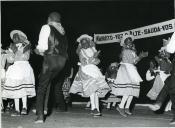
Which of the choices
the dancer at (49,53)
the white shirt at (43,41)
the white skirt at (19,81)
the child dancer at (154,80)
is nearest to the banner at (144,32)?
Answer: the child dancer at (154,80)

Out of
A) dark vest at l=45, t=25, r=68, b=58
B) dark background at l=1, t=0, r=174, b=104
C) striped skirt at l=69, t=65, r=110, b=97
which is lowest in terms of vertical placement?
striped skirt at l=69, t=65, r=110, b=97

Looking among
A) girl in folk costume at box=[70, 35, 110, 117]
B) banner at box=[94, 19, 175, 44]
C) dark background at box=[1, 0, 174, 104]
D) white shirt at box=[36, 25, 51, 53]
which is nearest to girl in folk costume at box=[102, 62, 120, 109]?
banner at box=[94, 19, 175, 44]

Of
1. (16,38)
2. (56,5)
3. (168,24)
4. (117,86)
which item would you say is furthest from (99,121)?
(56,5)

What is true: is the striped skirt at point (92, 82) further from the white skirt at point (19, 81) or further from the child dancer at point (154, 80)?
the child dancer at point (154, 80)

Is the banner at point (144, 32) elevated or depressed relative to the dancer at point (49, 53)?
elevated

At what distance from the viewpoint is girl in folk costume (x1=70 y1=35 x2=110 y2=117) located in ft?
27.0

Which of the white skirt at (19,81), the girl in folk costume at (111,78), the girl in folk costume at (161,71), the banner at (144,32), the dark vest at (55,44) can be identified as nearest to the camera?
the dark vest at (55,44)

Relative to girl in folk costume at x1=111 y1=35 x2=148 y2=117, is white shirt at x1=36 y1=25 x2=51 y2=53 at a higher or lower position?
higher

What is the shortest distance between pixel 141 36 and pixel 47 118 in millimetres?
4301

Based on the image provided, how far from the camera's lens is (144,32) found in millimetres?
10680

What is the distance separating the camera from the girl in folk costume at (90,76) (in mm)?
8234

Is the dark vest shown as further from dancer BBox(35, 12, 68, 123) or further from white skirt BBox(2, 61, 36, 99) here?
white skirt BBox(2, 61, 36, 99)

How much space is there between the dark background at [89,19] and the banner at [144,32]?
15.5 inches

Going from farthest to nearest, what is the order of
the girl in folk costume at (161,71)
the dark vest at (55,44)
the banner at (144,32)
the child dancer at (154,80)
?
the banner at (144,32) < the child dancer at (154,80) < the girl in folk costume at (161,71) < the dark vest at (55,44)
